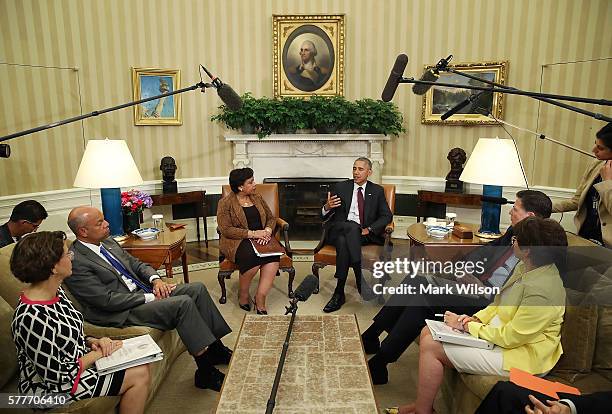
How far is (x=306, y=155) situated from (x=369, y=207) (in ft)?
6.84

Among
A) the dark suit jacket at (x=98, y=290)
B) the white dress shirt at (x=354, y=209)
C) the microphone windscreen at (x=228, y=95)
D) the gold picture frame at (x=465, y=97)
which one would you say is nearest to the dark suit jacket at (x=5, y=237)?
the dark suit jacket at (x=98, y=290)

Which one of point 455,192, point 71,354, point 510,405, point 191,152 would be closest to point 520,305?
point 510,405

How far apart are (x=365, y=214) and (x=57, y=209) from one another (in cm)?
394

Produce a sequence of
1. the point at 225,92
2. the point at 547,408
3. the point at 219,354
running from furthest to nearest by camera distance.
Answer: the point at 219,354, the point at 225,92, the point at 547,408

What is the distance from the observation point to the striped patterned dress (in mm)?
1854

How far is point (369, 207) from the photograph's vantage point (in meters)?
4.38

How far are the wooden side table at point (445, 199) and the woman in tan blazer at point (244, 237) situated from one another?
105 inches

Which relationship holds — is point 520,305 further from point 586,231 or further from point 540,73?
point 540,73

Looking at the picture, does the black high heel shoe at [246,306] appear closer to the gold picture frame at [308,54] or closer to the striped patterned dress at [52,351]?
the striped patterned dress at [52,351]

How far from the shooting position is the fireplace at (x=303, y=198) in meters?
6.17

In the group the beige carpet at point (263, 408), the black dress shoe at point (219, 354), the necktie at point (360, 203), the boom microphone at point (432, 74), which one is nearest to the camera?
the boom microphone at point (432, 74)

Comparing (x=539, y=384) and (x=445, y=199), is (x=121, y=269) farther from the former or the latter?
(x=445, y=199)

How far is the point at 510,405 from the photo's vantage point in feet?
6.09

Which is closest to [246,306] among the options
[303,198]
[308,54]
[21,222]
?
[21,222]
